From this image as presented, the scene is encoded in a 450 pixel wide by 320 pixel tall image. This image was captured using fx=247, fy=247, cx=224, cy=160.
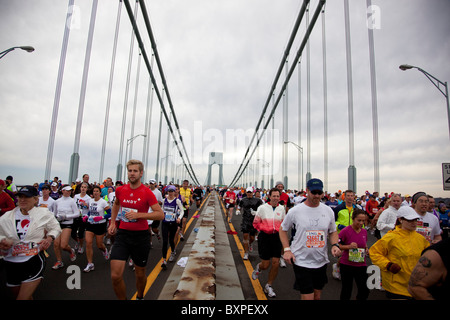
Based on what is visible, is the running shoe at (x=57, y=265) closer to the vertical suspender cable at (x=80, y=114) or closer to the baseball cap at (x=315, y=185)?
the baseball cap at (x=315, y=185)

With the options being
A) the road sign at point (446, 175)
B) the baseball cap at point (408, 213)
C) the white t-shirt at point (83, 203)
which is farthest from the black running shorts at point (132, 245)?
the road sign at point (446, 175)

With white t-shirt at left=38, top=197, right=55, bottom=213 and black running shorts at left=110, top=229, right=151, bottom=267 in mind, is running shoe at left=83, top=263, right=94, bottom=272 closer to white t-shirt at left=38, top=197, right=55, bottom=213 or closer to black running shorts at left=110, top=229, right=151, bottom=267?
white t-shirt at left=38, top=197, right=55, bottom=213

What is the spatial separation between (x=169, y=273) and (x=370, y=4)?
23.5 metres

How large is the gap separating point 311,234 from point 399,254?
2.91ft

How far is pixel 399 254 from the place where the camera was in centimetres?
259

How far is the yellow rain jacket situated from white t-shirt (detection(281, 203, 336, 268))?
0.53 metres

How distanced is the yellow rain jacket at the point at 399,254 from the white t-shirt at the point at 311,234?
1.75 feet

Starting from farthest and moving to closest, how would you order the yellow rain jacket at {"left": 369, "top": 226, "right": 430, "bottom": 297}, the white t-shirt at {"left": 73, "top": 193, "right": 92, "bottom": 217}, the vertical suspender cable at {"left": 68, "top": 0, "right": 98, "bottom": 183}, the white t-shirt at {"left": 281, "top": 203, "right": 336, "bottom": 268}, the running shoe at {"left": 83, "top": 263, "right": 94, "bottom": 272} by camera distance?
the vertical suspender cable at {"left": 68, "top": 0, "right": 98, "bottom": 183}
the white t-shirt at {"left": 73, "top": 193, "right": 92, "bottom": 217}
the running shoe at {"left": 83, "top": 263, "right": 94, "bottom": 272}
the white t-shirt at {"left": 281, "top": 203, "right": 336, "bottom": 268}
the yellow rain jacket at {"left": 369, "top": 226, "right": 430, "bottom": 297}

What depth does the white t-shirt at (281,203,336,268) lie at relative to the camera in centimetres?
277

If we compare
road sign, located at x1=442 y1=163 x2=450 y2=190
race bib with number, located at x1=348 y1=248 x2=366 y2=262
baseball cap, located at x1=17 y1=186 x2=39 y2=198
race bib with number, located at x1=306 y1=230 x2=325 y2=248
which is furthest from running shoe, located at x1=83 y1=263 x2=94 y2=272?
road sign, located at x1=442 y1=163 x2=450 y2=190

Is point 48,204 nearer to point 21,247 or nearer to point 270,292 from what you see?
point 21,247

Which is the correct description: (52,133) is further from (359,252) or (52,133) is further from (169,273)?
(359,252)

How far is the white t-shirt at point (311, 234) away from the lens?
109 inches
